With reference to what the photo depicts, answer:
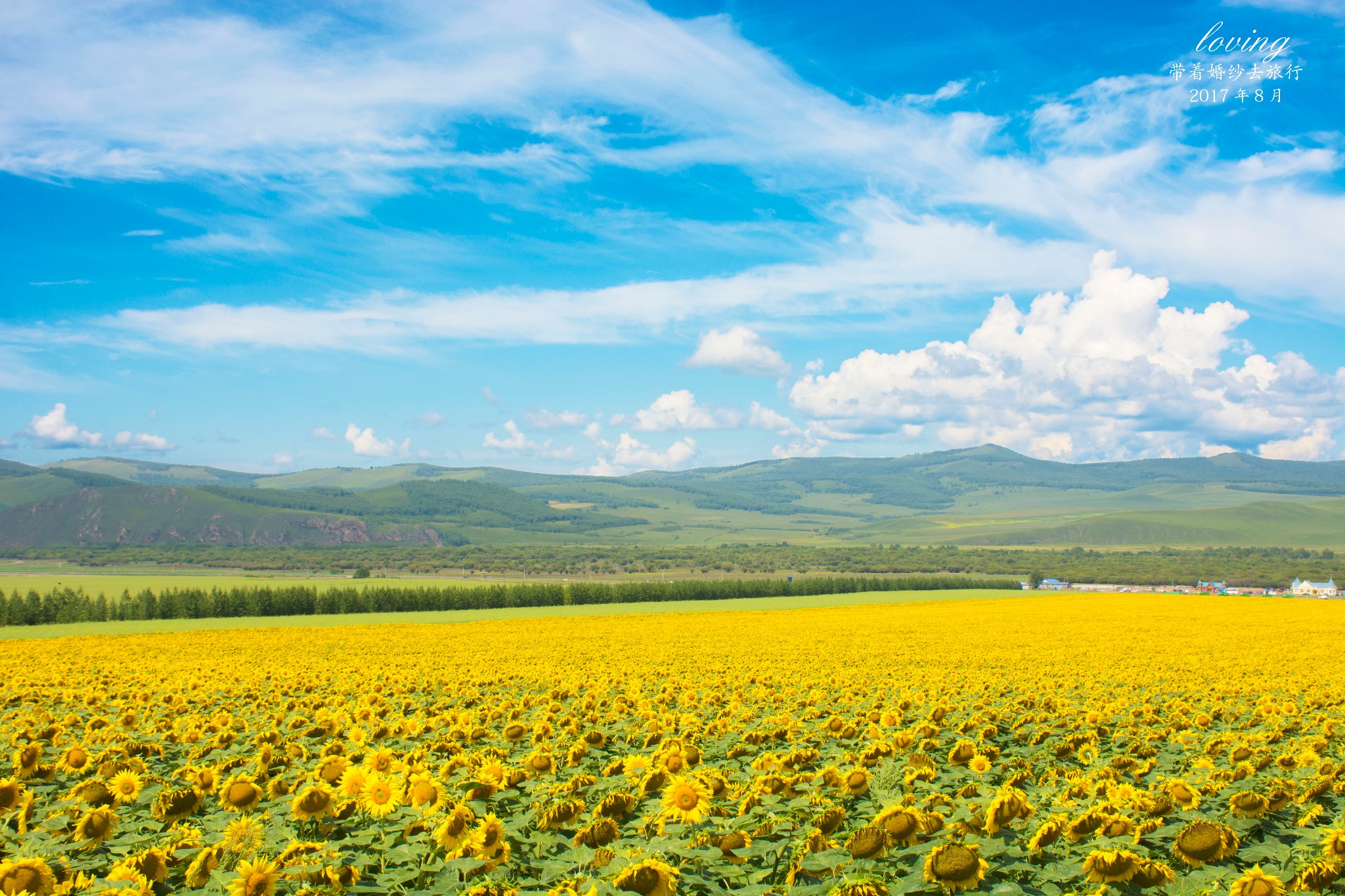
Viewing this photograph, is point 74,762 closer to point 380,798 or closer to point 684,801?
point 380,798

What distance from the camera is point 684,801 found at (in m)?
6.89

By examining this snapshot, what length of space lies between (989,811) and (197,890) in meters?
5.97

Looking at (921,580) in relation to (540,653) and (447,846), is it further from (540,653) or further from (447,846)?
(447,846)

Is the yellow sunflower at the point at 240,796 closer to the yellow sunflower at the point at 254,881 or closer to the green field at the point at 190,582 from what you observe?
the yellow sunflower at the point at 254,881

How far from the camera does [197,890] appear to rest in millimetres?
5812

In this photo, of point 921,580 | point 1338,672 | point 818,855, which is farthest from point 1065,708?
point 921,580

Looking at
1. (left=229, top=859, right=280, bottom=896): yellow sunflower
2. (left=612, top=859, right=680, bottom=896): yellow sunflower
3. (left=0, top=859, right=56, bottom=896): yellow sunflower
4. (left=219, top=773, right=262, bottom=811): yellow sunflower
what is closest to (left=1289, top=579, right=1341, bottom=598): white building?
(left=612, top=859, right=680, bottom=896): yellow sunflower

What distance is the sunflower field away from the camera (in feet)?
19.2

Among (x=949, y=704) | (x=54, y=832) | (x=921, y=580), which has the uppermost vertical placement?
(x=54, y=832)

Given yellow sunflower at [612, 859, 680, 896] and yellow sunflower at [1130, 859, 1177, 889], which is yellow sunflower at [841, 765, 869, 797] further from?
yellow sunflower at [612, 859, 680, 896]

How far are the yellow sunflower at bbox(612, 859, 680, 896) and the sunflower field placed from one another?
2cm

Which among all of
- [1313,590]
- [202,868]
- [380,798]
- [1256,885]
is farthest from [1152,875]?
[1313,590]

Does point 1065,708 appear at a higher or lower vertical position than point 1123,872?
lower

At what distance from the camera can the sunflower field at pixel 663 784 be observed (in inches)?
231
